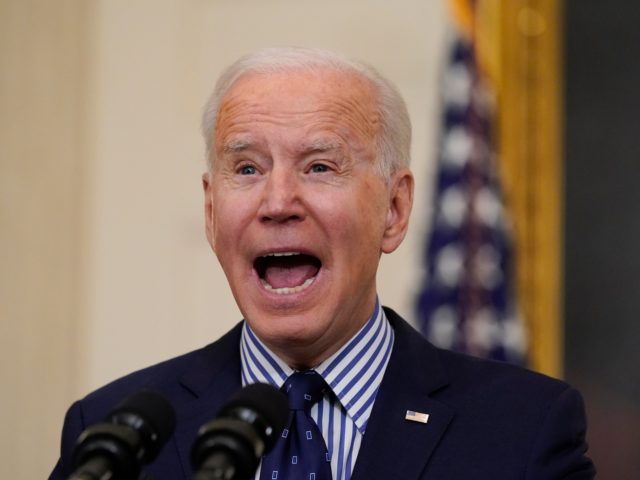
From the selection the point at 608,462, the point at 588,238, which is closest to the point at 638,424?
the point at 608,462

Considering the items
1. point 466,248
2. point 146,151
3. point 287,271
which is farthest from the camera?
point 146,151

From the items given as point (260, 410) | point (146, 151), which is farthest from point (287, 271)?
point (146, 151)

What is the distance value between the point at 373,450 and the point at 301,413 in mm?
181

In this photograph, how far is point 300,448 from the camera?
229cm

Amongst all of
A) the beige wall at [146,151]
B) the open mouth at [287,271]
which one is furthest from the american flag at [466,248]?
the open mouth at [287,271]

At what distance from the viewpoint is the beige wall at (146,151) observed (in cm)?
552

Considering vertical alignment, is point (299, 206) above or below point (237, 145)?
below

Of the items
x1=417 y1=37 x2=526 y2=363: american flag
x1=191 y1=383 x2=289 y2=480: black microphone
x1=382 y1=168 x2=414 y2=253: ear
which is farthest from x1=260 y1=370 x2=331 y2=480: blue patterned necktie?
x1=417 y1=37 x2=526 y2=363: american flag

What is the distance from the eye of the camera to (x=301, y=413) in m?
2.33

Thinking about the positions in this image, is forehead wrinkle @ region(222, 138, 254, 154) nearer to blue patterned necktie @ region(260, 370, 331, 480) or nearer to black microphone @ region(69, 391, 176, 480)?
blue patterned necktie @ region(260, 370, 331, 480)

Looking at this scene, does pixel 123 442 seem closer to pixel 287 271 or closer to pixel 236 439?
pixel 236 439

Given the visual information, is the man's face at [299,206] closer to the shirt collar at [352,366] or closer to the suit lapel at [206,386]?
the shirt collar at [352,366]

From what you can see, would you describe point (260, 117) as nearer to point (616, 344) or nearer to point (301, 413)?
point (301, 413)

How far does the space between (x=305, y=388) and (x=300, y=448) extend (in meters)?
0.14
